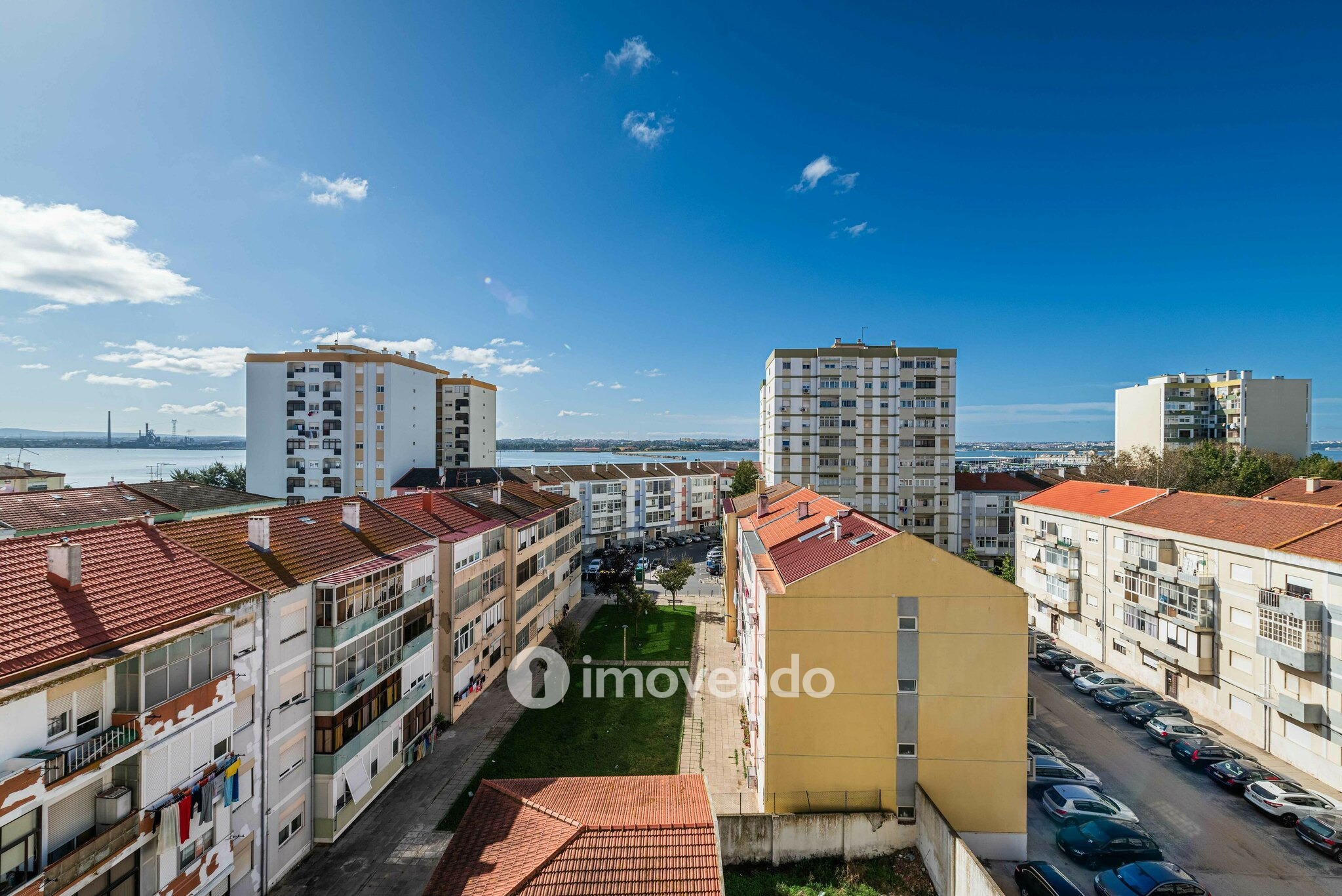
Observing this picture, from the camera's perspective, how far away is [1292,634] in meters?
21.3

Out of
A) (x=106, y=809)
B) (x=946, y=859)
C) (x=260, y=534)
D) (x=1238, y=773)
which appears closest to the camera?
(x=106, y=809)

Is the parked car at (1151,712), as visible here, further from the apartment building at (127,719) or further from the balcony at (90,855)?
the balcony at (90,855)

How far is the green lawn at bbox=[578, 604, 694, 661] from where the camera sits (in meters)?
34.5

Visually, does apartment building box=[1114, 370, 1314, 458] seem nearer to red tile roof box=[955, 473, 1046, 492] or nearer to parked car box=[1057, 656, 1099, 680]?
red tile roof box=[955, 473, 1046, 492]

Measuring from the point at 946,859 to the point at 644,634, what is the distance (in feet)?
81.0

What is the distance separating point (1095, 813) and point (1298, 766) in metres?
10.5

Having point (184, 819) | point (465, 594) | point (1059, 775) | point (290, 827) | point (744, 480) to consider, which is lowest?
point (1059, 775)

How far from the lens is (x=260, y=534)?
17250 millimetres

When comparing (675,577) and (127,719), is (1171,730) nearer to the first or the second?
(675,577)

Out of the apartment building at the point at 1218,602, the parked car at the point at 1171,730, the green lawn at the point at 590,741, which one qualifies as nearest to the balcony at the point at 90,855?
the green lawn at the point at 590,741

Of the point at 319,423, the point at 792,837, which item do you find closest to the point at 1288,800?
the point at 792,837

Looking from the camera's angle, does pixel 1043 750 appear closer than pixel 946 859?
No

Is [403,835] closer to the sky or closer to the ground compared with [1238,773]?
closer to the ground

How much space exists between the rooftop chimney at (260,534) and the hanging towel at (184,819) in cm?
A: 691
